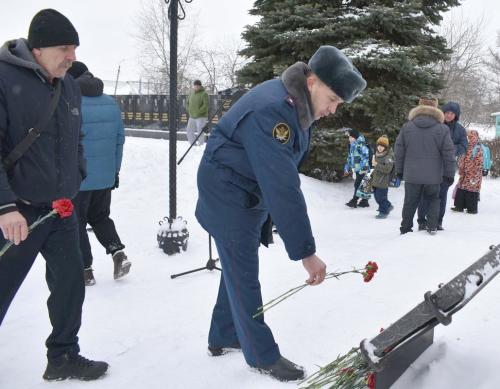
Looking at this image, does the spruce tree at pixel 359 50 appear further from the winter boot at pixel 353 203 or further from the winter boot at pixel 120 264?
the winter boot at pixel 120 264

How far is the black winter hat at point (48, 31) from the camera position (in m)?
2.49

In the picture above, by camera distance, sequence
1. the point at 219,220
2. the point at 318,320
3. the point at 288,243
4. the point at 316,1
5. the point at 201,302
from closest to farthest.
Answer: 1. the point at 288,243
2. the point at 219,220
3. the point at 318,320
4. the point at 201,302
5. the point at 316,1

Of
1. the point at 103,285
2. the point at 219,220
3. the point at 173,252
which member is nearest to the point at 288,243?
the point at 219,220

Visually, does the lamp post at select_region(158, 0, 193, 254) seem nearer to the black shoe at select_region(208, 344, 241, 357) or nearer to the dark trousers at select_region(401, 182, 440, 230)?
the black shoe at select_region(208, 344, 241, 357)

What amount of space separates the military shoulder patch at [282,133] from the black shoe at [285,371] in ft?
3.97

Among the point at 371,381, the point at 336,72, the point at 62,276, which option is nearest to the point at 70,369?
the point at 62,276

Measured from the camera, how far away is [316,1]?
34.3ft

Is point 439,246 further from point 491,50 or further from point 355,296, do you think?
point 491,50

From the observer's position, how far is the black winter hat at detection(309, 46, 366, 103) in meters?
2.26

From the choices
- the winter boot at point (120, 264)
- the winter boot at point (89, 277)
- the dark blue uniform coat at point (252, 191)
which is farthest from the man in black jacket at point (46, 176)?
the winter boot at point (120, 264)

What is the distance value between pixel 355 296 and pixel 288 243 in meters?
1.59

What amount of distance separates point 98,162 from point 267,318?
2.16m

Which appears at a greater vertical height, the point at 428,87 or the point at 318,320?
the point at 428,87

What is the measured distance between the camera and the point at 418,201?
661cm
